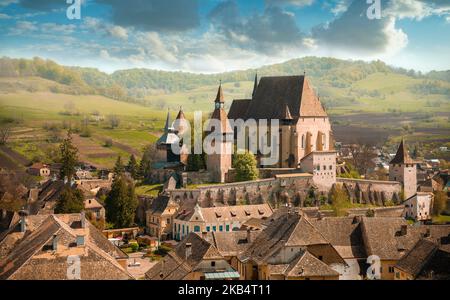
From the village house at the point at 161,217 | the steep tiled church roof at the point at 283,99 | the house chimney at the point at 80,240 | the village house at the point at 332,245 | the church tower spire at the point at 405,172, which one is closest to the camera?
the house chimney at the point at 80,240

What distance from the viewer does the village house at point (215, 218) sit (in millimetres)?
54469

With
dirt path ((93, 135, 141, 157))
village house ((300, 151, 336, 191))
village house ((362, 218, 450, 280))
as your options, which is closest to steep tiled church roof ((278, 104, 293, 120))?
village house ((300, 151, 336, 191))

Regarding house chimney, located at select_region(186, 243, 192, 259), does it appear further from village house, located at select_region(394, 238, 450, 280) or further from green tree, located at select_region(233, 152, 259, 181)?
green tree, located at select_region(233, 152, 259, 181)

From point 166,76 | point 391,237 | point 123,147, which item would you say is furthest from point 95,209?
point 166,76

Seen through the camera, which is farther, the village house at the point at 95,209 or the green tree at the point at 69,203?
the village house at the point at 95,209

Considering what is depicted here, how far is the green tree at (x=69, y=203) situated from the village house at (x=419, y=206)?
98.2 ft

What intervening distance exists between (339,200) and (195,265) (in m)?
32.4

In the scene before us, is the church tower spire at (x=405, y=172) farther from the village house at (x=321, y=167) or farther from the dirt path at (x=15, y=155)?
the dirt path at (x=15, y=155)

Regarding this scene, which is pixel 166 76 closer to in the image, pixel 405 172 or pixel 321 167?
pixel 405 172

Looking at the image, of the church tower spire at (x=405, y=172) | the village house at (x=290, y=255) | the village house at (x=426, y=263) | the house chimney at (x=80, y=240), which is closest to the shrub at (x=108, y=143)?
the church tower spire at (x=405, y=172)

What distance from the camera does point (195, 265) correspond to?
1312 inches

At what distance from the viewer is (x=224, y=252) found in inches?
1547

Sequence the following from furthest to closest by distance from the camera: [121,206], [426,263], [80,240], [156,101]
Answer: [156,101]
[121,206]
[426,263]
[80,240]
